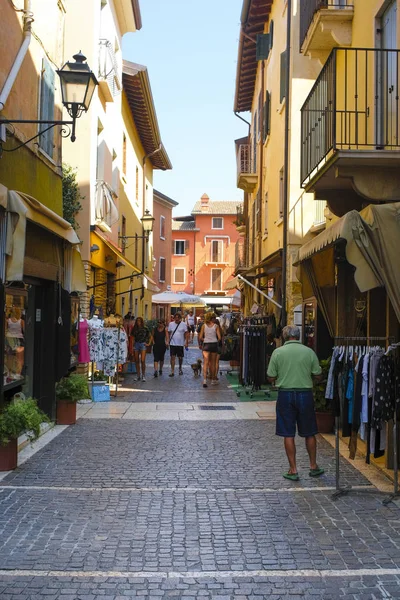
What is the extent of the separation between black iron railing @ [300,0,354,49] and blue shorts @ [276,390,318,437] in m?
6.82

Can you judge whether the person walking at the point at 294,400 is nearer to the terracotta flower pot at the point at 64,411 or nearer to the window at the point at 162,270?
the terracotta flower pot at the point at 64,411

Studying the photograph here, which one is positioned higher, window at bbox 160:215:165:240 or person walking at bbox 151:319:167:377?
window at bbox 160:215:165:240

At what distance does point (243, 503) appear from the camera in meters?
7.04

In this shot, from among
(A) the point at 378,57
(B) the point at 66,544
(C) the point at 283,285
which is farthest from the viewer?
(C) the point at 283,285

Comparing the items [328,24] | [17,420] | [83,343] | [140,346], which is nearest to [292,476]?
[17,420]

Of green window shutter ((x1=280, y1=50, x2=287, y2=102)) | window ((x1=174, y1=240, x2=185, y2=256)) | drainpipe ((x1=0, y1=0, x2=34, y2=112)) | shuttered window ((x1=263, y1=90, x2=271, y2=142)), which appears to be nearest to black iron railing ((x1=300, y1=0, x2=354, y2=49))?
drainpipe ((x1=0, y1=0, x2=34, y2=112))

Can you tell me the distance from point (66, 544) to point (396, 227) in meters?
4.24

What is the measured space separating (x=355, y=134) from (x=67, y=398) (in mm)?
5997

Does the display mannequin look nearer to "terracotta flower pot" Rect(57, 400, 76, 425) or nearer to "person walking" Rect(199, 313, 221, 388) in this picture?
"terracotta flower pot" Rect(57, 400, 76, 425)

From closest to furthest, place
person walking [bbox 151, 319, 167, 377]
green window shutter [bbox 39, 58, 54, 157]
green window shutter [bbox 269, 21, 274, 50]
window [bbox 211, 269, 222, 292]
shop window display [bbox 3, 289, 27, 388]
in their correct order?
shop window display [bbox 3, 289, 27, 388]
green window shutter [bbox 39, 58, 54, 157]
person walking [bbox 151, 319, 167, 377]
green window shutter [bbox 269, 21, 274, 50]
window [bbox 211, 269, 222, 292]

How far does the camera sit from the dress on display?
14656 mm

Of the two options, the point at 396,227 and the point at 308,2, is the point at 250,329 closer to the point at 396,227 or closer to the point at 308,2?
the point at 308,2

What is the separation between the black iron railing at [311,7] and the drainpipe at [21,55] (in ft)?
15.7

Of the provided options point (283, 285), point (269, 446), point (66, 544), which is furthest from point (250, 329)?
point (66, 544)
